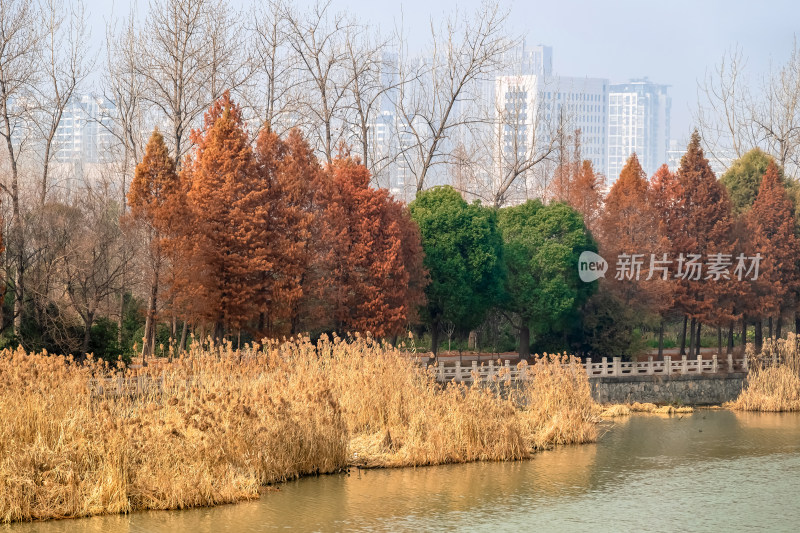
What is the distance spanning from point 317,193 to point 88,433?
714 inches

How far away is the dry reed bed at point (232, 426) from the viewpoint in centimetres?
1260

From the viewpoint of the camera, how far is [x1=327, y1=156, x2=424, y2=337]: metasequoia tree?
30719 millimetres

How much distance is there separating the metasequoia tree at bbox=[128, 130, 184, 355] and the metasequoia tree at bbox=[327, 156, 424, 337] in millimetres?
4840

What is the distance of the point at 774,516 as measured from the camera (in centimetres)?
1370

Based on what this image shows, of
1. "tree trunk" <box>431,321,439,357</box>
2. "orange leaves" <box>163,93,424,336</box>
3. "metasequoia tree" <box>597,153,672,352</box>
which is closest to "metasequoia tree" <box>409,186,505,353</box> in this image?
"tree trunk" <box>431,321,439,357</box>

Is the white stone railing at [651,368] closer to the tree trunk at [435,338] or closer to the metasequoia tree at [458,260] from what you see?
the tree trunk at [435,338]

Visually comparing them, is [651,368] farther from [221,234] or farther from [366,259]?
[221,234]

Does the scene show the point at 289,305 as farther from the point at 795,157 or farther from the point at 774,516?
the point at 795,157

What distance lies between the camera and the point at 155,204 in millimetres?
28297

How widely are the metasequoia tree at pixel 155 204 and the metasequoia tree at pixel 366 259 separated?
15.9ft

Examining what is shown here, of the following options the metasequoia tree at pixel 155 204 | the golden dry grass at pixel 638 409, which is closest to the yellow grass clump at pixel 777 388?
the golden dry grass at pixel 638 409

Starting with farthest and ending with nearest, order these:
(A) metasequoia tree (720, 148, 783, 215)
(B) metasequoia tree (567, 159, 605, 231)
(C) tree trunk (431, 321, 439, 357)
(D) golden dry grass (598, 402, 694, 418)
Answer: (A) metasequoia tree (720, 148, 783, 215)
(B) metasequoia tree (567, 159, 605, 231)
(C) tree trunk (431, 321, 439, 357)
(D) golden dry grass (598, 402, 694, 418)

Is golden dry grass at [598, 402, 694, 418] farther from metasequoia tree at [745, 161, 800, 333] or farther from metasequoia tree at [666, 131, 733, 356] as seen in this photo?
metasequoia tree at [745, 161, 800, 333]

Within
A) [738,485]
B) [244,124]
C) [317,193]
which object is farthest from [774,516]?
[244,124]
